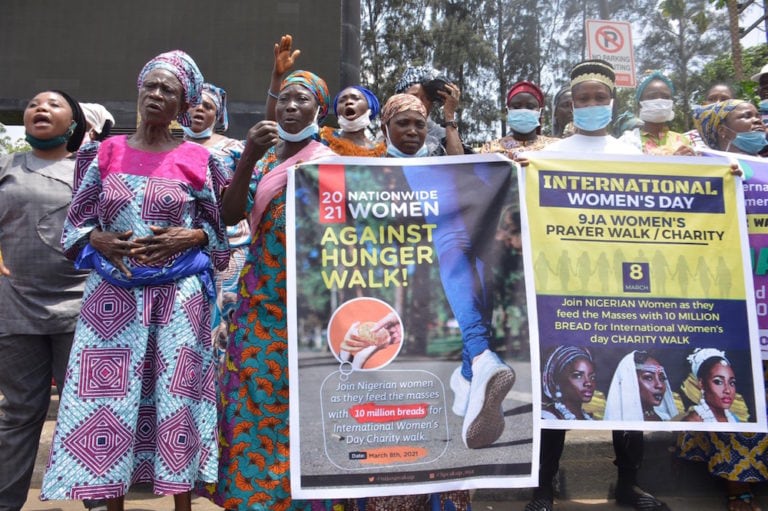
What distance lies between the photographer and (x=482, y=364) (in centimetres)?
283

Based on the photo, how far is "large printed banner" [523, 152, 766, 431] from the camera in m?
3.03

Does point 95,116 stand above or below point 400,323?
above

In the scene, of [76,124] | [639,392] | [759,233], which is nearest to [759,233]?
[759,233]

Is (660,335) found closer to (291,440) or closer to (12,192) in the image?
(291,440)

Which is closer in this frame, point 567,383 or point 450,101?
point 567,383

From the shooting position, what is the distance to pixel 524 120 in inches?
173

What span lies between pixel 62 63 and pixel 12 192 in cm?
631

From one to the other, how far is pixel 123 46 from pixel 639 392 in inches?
313

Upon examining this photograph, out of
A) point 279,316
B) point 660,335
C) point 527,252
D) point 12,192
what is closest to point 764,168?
point 660,335

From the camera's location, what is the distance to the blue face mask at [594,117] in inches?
136

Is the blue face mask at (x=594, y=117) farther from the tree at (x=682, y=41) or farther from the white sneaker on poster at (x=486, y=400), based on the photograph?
the tree at (x=682, y=41)

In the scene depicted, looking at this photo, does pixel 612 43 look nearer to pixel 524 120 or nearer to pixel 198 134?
pixel 524 120

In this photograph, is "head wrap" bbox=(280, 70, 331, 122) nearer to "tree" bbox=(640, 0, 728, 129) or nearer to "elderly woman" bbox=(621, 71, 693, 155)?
"elderly woman" bbox=(621, 71, 693, 155)

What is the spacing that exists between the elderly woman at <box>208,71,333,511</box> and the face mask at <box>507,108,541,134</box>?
1816mm
